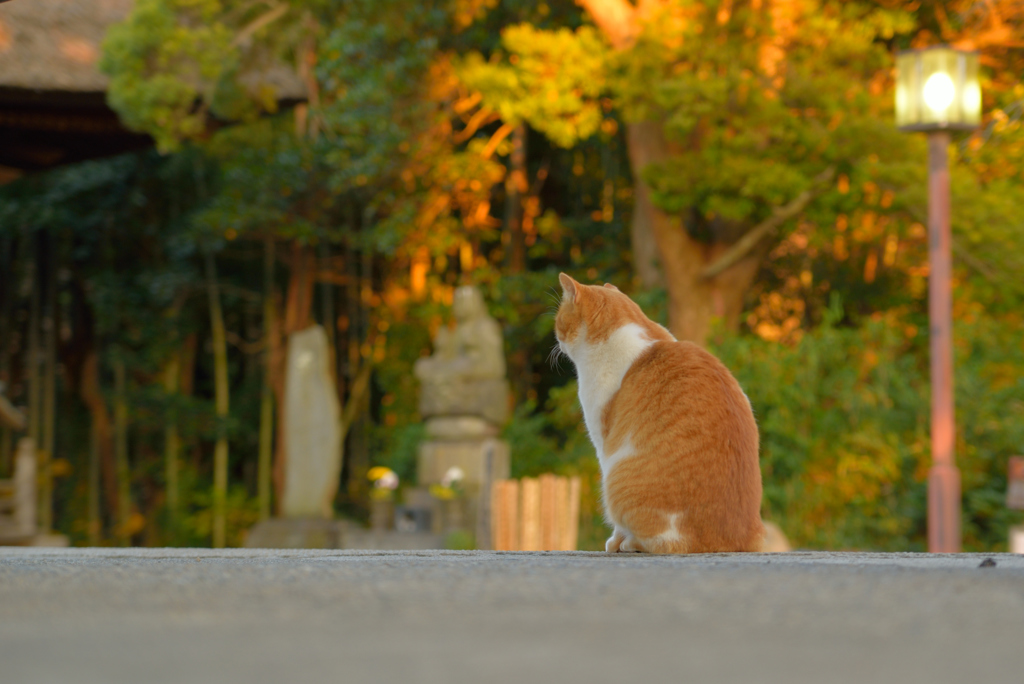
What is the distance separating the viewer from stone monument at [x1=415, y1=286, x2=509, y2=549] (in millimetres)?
10633

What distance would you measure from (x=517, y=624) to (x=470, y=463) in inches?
354

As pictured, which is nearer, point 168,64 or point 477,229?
point 168,64

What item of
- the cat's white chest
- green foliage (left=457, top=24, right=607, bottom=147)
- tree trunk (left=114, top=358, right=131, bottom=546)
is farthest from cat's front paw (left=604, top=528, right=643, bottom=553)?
tree trunk (left=114, top=358, right=131, bottom=546)

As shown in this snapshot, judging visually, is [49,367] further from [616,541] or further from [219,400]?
[616,541]

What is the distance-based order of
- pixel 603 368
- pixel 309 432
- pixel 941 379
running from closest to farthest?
pixel 603 368 → pixel 941 379 → pixel 309 432

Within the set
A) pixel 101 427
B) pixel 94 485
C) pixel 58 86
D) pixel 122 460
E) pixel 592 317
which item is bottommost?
pixel 94 485

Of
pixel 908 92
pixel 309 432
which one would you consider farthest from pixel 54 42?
pixel 908 92

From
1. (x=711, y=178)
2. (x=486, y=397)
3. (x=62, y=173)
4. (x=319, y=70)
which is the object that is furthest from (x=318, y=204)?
(x=711, y=178)

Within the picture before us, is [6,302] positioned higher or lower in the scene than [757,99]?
lower

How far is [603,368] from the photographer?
333 centimetres

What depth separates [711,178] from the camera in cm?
971

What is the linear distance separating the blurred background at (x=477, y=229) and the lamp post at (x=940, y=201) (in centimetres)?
174

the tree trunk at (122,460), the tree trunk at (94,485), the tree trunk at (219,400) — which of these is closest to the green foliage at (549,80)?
the tree trunk at (219,400)

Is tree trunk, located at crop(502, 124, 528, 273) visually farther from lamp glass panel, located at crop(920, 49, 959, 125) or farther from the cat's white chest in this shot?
the cat's white chest
